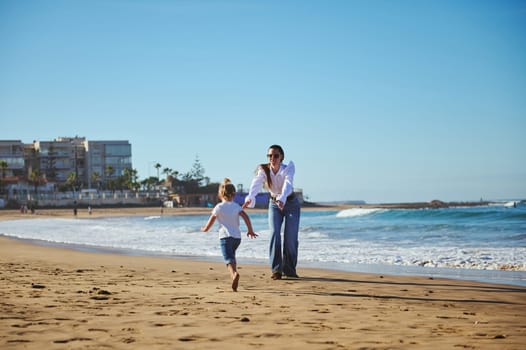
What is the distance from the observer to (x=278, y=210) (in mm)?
8859

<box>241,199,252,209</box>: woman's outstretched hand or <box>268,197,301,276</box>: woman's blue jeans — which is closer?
<box>241,199,252,209</box>: woman's outstretched hand

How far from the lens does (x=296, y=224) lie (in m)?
8.91

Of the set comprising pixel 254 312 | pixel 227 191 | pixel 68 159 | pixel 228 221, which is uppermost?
pixel 68 159

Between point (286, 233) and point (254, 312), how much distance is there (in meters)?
3.22

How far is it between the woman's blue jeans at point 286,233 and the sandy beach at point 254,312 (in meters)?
0.29

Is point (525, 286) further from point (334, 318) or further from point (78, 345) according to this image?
point (78, 345)

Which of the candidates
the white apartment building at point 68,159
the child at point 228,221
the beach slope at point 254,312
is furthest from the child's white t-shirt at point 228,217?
the white apartment building at point 68,159

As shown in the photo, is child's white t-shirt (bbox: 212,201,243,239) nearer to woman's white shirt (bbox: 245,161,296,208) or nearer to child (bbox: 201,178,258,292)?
child (bbox: 201,178,258,292)

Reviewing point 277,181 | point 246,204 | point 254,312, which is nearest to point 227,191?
point 246,204

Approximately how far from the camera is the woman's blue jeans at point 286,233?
29.1 ft

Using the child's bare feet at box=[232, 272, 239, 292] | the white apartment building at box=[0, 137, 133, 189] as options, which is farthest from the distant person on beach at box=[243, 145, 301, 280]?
the white apartment building at box=[0, 137, 133, 189]

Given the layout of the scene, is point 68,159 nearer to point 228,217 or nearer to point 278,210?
point 278,210

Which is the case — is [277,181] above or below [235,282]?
above

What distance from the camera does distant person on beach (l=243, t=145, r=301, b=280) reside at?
876cm
